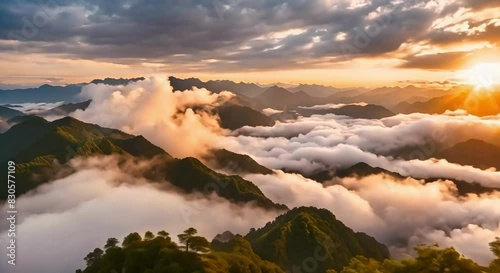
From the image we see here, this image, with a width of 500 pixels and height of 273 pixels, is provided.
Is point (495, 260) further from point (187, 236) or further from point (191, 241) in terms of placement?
point (187, 236)

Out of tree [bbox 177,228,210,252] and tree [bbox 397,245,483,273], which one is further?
tree [bbox 177,228,210,252]

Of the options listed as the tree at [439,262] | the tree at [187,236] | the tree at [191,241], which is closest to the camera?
the tree at [439,262]

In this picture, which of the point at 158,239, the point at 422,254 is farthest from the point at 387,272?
the point at 158,239

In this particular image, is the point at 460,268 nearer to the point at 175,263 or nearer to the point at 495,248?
the point at 495,248

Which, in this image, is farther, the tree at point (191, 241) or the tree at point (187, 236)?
the tree at point (191, 241)

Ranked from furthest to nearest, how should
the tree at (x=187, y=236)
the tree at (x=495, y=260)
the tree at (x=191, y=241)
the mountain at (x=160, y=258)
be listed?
the tree at (x=191, y=241), the tree at (x=187, y=236), the mountain at (x=160, y=258), the tree at (x=495, y=260)

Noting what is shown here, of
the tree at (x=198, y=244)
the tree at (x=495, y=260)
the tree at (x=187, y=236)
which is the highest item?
the tree at (x=495, y=260)

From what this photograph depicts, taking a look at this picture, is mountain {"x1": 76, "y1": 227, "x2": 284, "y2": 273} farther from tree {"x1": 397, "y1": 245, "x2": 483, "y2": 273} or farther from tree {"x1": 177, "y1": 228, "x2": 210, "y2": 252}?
tree {"x1": 397, "y1": 245, "x2": 483, "y2": 273}

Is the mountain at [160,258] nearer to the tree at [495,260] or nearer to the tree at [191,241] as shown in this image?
the tree at [191,241]

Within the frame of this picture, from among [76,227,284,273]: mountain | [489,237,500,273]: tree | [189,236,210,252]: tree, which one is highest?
[489,237,500,273]: tree

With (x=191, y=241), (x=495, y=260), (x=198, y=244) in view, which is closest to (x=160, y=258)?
(x=191, y=241)

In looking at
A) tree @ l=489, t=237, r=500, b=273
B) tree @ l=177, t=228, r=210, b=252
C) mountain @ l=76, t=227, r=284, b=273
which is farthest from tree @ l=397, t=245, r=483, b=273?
tree @ l=177, t=228, r=210, b=252

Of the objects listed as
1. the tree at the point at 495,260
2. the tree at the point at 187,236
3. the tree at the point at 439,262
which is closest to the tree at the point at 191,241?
the tree at the point at 187,236

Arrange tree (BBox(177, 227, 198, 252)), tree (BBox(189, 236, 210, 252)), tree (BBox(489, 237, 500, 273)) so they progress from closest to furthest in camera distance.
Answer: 1. tree (BBox(489, 237, 500, 273))
2. tree (BBox(177, 227, 198, 252))
3. tree (BBox(189, 236, 210, 252))
